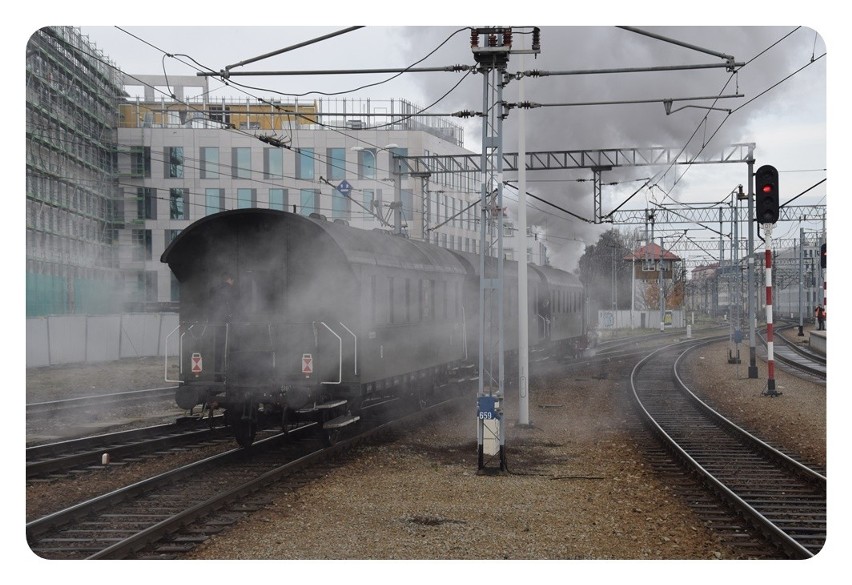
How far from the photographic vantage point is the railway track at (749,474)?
1076 cm

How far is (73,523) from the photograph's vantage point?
10.9 metres

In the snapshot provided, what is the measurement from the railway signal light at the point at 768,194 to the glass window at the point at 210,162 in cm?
2569

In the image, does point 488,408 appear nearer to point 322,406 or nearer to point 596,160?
point 322,406

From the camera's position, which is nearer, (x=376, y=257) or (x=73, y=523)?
(x=73, y=523)

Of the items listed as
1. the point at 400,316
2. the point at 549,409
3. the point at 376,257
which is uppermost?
the point at 376,257

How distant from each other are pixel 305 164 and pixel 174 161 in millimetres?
9013

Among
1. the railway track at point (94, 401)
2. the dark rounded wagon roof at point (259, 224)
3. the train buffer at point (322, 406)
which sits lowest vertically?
the railway track at point (94, 401)

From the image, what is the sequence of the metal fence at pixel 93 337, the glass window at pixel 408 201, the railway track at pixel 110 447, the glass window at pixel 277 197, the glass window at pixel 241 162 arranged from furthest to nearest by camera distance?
1. the glass window at pixel 277 197
2. the glass window at pixel 241 162
3. the glass window at pixel 408 201
4. the metal fence at pixel 93 337
5. the railway track at pixel 110 447

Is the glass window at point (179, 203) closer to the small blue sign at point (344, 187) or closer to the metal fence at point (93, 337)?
the metal fence at point (93, 337)

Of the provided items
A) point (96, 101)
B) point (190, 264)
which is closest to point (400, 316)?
point (190, 264)

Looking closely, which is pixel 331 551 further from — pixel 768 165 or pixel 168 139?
pixel 168 139

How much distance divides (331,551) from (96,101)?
72.1ft

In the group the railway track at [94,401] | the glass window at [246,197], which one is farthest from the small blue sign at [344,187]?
the glass window at [246,197]

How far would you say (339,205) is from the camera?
45812 millimetres
